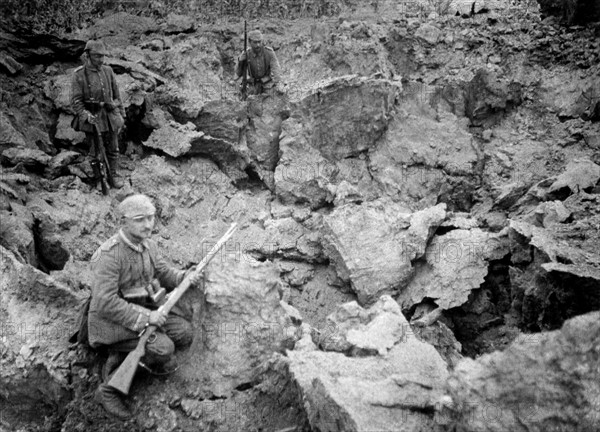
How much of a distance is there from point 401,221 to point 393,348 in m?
3.24

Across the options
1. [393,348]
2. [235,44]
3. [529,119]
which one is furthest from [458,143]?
[393,348]

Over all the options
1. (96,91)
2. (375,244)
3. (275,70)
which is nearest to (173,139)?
(96,91)

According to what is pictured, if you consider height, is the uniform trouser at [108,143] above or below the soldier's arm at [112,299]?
below

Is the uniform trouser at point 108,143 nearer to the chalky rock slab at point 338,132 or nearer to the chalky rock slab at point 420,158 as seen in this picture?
the chalky rock slab at point 338,132

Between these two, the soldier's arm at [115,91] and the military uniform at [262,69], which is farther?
the military uniform at [262,69]

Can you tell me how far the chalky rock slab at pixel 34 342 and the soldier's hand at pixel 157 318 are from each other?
0.99 m

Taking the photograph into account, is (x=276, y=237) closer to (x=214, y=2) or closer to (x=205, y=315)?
(x=205, y=315)

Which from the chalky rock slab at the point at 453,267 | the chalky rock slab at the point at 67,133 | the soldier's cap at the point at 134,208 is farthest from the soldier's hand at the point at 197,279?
the chalky rock slab at the point at 67,133

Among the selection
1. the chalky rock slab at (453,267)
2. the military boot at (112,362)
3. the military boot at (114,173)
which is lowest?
the chalky rock slab at (453,267)

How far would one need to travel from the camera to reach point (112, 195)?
7988mm

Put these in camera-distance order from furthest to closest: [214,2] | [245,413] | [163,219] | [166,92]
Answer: [214,2] → [166,92] → [163,219] → [245,413]

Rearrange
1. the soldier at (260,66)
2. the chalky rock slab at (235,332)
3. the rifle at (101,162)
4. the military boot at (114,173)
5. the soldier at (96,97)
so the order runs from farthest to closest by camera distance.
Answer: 1. the soldier at (260,66)
2. the military boot at (114,173)
3. the rifle at (101,162)
4. the soldier at (96,97)
5. the chalky rock slab at (235,332)

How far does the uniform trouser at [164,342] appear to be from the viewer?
426cm

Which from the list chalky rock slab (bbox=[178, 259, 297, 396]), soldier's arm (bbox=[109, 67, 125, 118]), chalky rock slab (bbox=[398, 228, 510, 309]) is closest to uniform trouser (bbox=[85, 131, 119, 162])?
soldier's arm (bbox=[109, 67, 125, 118])
